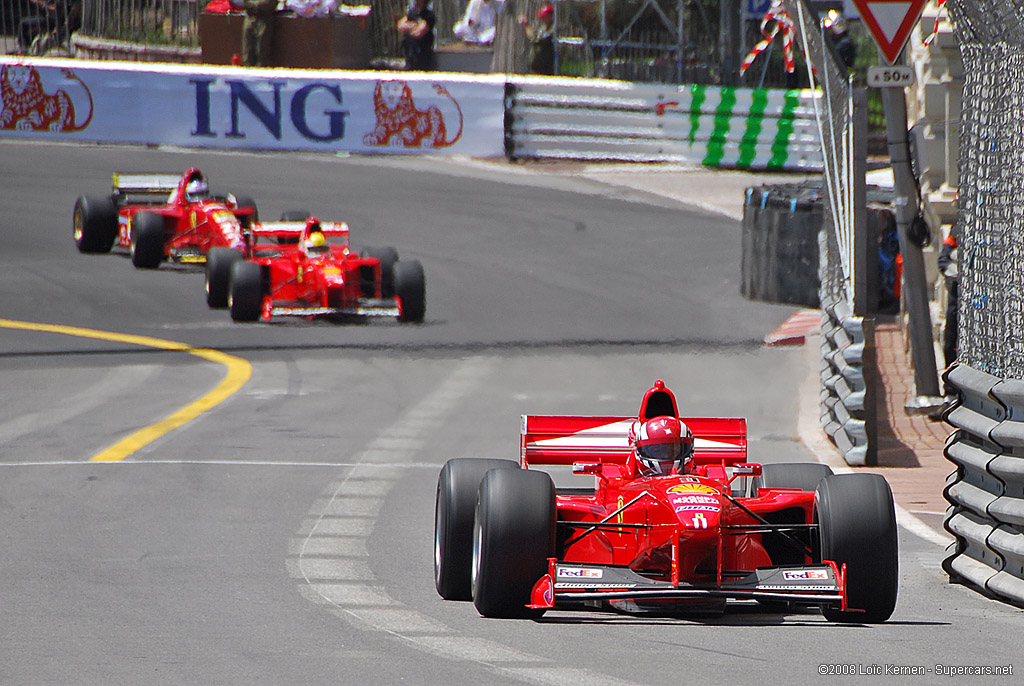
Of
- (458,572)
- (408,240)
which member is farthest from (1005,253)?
(408,240)

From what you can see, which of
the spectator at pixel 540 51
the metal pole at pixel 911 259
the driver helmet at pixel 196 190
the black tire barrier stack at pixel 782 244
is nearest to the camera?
the metal pole at pixel 911 259

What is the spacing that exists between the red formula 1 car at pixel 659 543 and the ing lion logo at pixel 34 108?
21.6 meters

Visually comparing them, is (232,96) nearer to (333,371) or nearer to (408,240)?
(408,240)

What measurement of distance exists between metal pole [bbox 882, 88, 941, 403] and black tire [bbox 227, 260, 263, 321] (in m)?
6.99

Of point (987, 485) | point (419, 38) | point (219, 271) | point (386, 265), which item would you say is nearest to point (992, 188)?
point (987, 485)

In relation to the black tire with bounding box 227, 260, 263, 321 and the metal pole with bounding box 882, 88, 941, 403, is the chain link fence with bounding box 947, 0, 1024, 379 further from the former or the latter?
the black tire with bounding box 227, 260, 263, 321

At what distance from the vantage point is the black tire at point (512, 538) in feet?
22.1

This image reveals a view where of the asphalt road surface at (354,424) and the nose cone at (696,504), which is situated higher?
the nose cone at (696,504)

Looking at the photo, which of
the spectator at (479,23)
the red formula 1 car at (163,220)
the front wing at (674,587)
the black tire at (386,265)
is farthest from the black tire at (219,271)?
the spectator at (479,23)

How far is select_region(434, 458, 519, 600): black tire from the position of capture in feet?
23.8

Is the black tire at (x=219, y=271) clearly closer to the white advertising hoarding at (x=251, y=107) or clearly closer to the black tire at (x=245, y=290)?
the black tire at (x=245, y=290)

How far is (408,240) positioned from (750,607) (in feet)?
50.9

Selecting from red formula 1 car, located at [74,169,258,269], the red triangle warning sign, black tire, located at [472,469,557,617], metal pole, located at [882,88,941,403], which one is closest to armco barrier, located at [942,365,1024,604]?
black tire, located at [472,469,557,617]

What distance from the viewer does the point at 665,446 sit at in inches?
290
